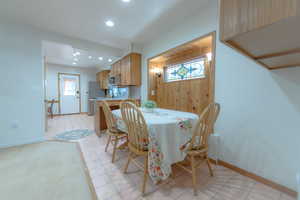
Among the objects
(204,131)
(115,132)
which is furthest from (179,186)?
(115,132)

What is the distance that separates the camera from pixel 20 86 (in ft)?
8.49

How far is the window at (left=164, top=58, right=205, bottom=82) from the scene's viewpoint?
2680 mm

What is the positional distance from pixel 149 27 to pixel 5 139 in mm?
3844

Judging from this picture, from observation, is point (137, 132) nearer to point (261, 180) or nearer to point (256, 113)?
point (256, 113)

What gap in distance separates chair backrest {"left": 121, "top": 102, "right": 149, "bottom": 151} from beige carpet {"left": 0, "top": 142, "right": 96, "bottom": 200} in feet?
2.38

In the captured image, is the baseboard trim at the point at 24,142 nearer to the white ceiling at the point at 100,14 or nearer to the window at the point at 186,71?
the white ceiling at the point at 100,14

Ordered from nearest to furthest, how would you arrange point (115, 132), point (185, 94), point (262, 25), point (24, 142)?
point (262, 25), point (115, 132), point (24, 142), point (185, 94)

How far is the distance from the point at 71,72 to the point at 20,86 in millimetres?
4102

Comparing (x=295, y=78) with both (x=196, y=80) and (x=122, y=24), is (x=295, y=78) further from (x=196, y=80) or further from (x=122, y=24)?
(x=122, y=24)

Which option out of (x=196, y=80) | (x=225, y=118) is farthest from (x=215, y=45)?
(x=225, y=118)

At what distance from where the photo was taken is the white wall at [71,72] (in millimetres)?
5793

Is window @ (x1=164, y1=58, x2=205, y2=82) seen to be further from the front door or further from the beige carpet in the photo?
the front door

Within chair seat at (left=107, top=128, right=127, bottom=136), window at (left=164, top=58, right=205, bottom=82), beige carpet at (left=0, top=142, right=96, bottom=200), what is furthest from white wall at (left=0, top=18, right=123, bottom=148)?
window at (left=164, top=58, right=205, bottom=82)

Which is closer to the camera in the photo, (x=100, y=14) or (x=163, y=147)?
(x=163, y=147)
